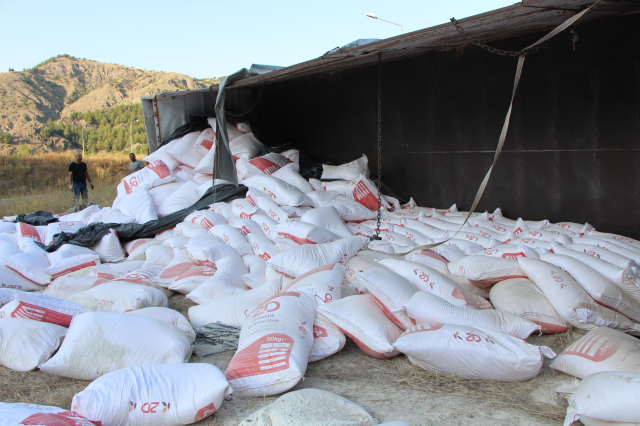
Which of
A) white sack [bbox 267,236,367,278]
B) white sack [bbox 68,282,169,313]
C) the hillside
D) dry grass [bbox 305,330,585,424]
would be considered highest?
the hillside

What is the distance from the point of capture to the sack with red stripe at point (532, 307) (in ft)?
Answer: 7.48

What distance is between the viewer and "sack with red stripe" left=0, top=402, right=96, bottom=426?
49.5 inches

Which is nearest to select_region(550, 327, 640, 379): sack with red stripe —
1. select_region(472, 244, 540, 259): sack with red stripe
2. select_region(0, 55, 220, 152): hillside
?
select_region(472, 244, 540, 259): sack with red stripe

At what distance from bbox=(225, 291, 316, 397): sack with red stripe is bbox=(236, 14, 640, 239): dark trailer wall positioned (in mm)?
3287

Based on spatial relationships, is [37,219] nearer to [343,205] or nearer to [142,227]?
[142,227]

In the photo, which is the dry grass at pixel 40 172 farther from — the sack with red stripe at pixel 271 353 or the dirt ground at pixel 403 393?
the sack with red stripe at pixel 271 353

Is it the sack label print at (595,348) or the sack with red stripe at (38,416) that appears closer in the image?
the sack with red stripe at (38,416)

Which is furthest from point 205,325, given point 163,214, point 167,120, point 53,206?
point 53,206

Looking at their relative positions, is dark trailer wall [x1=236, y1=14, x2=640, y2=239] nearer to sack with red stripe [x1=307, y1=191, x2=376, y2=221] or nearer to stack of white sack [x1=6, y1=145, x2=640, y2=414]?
stack of white sack [x1=6, y1=145, x2=640, y2=414]

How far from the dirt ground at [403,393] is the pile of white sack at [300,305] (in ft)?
0.16

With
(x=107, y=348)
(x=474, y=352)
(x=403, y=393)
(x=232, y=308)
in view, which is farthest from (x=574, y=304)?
(x=107, y=348)

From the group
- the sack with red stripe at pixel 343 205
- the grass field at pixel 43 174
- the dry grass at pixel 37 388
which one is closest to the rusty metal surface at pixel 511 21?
the sack with red stripe at pixel 343 205

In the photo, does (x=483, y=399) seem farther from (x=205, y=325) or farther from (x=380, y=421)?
(x=205, y=325)

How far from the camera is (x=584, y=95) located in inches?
154
